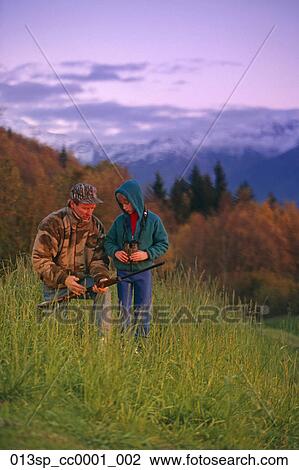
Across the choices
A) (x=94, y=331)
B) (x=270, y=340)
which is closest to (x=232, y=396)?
(x=94, y=331)

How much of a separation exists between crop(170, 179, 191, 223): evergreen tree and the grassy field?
4345 millimetres

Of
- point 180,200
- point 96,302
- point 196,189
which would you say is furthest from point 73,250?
point 196,189

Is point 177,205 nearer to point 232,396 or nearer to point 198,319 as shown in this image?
point 198,319

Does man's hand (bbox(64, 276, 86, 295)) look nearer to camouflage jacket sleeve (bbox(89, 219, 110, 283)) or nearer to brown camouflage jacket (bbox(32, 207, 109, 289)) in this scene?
brown camouflage jacket (bbox(32, 207, 109, 289))

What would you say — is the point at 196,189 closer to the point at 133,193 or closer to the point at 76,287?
the point at 133,193

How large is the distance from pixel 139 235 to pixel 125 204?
0.28 meters

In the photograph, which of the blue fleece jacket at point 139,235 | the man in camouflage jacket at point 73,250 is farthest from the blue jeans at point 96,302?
the blue fleece jacket at point 139,235

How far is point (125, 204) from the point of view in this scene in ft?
26.0

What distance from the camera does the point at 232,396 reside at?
7.45 meters

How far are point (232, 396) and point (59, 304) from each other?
1.60m

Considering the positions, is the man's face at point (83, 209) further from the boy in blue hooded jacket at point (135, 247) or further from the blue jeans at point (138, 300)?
the blue jeans at point (138, 300)

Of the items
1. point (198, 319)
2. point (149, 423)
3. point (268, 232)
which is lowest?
point (149, 423)

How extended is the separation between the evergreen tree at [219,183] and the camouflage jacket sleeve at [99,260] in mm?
4990

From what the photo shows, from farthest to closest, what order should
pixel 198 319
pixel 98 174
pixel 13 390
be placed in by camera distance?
1. pixel 98 174
2. pixel 198 319
3. pixel 13 390
